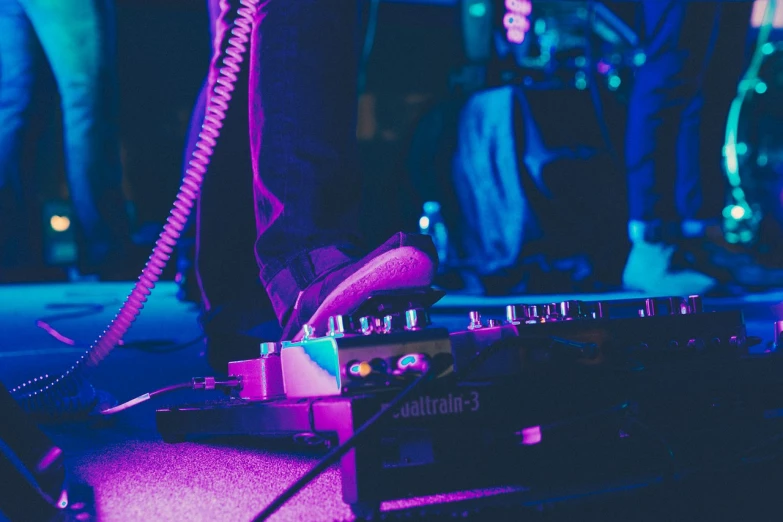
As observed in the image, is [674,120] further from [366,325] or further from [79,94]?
[366,325]

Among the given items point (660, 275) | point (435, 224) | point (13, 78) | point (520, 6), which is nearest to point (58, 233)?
point (13, 78)

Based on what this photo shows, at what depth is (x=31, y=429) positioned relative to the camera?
2.55ft

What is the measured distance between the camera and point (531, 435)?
2.37ft

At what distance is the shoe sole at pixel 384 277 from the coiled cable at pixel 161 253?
0.55m

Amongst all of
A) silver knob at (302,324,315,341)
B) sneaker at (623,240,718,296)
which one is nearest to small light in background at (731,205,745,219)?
sneaker at (623,240,718,296)

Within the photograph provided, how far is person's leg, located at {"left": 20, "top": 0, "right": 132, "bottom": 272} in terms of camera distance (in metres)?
3.06

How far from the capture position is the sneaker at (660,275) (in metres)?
2.87

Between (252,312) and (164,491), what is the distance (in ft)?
3.12

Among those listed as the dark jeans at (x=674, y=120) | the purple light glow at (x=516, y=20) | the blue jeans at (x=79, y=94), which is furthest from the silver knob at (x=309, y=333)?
the purple light glow at (x=516, y=20)

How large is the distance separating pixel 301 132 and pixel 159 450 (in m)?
0.54

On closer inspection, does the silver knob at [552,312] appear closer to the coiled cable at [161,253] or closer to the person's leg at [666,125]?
the coiled cable at [161,253]

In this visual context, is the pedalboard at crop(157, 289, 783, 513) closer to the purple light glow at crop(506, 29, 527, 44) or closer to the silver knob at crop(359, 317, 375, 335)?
the silver knob at crop(359, 317, 375, 335)

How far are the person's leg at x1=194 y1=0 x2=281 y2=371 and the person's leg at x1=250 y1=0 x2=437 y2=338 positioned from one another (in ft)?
1.24

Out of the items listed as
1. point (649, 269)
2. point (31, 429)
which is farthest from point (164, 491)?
point (649, 269)
